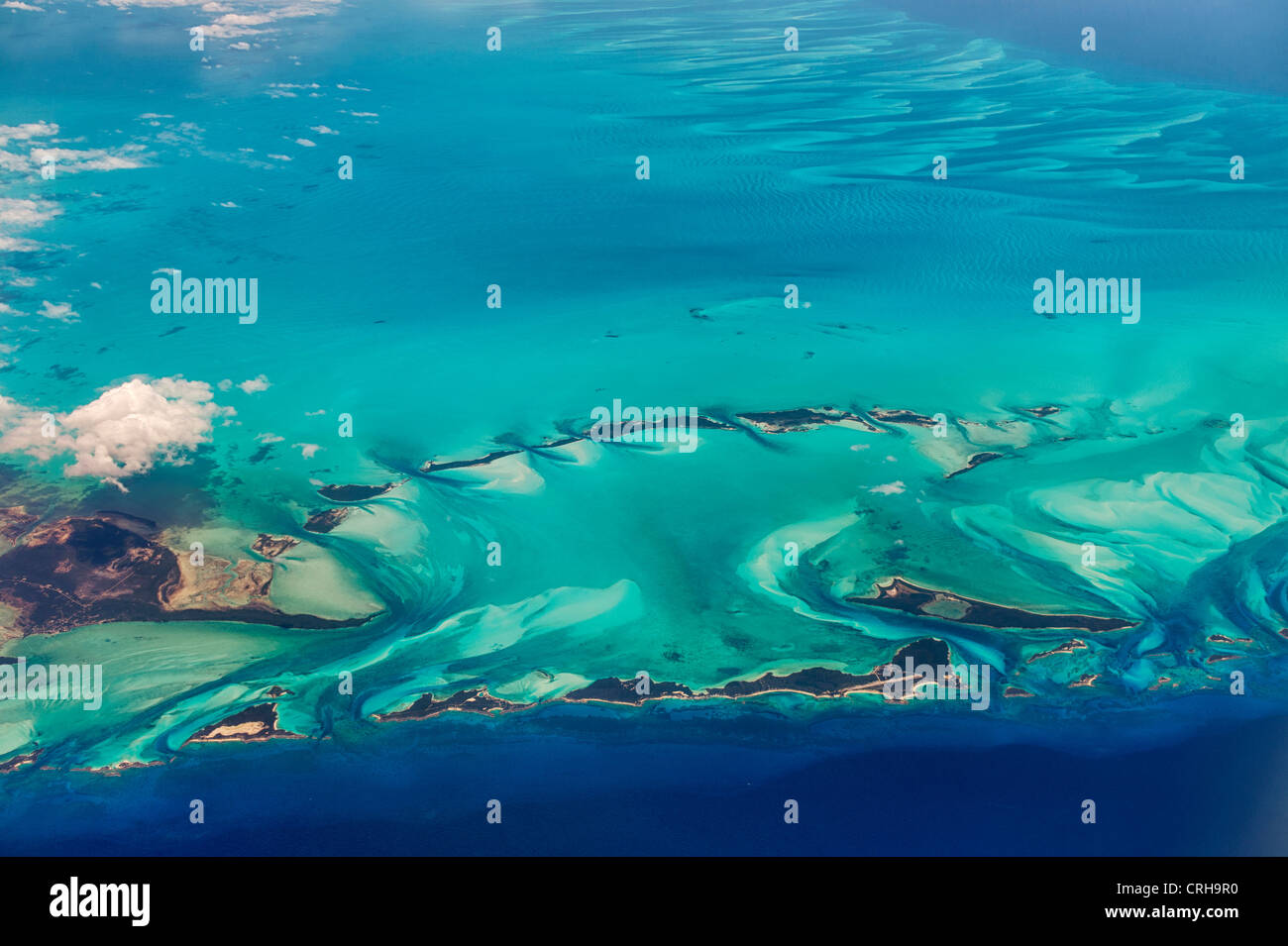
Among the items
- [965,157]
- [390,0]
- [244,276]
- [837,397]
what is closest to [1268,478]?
[837,397]

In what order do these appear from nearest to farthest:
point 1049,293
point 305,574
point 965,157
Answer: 1. point 305,574
2. point 1049,293
3. point 965,157

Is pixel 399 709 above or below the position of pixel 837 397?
below

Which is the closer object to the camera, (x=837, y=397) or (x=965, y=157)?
(x=837, y=397)

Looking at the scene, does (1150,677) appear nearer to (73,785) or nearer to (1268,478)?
(1268,478)
